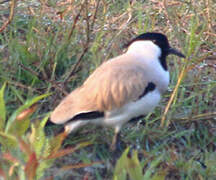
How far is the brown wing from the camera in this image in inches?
107

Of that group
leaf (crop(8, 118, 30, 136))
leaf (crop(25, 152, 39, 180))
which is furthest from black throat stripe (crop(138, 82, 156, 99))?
leaf (crop(25, 152, 39, 180))

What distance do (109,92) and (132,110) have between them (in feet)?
0.49

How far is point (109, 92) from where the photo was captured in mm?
2721

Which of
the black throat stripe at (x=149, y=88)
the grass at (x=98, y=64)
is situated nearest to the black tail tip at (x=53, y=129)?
the grass at (x=98, y=64)

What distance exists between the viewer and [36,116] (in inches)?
122

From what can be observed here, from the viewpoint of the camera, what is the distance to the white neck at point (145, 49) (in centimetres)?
293

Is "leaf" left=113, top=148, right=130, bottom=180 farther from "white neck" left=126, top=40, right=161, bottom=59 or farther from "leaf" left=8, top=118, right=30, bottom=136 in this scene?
"white neck" left=126, top=40, right=161, bottom=59

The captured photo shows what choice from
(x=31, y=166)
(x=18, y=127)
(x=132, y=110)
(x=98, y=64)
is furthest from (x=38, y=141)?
(x=98, y=64)

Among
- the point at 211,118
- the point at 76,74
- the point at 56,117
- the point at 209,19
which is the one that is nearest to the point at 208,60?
the point at 209,19

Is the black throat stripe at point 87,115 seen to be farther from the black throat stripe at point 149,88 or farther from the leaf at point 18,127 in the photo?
the leaf at point 18,127

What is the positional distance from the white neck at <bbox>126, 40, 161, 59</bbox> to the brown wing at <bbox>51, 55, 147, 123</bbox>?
20 cm

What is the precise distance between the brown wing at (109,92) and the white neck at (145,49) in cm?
20

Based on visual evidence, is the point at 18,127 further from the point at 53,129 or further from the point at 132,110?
the point at 53,129

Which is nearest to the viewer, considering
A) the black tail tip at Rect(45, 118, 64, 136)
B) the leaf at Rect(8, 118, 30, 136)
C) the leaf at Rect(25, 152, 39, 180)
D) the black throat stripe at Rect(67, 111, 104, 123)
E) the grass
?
the leaf at Rect(25, 152, 39, 180)
